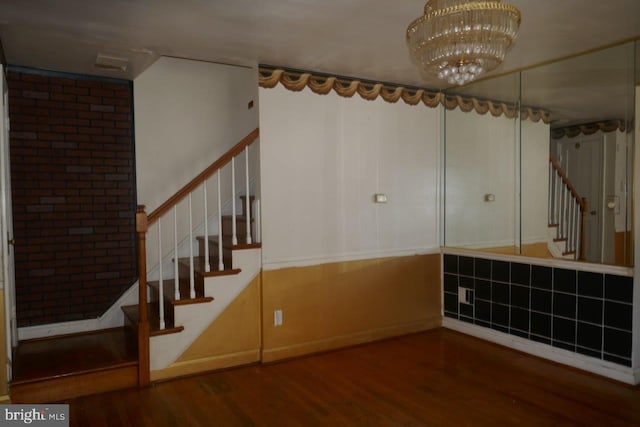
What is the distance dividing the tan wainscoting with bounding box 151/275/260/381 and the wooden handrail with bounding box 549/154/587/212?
255cm


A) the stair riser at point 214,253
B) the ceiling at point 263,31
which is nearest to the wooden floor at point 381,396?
the stair riser at point 214,253

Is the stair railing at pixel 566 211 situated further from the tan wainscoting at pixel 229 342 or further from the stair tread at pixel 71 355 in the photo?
the stair tread at pixel 71 355

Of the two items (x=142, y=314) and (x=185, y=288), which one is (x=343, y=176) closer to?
(x=185, y=288)

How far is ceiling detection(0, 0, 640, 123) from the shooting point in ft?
8.34

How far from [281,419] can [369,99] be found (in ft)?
9.10

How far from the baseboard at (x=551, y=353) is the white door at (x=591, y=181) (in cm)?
78

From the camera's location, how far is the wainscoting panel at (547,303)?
3293mm

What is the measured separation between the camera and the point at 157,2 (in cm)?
248

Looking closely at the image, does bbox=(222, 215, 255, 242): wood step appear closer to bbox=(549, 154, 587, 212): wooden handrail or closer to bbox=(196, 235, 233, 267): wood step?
bbox=(196, 235, 233, 267): wood step

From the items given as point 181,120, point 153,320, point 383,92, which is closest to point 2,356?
point 153,320

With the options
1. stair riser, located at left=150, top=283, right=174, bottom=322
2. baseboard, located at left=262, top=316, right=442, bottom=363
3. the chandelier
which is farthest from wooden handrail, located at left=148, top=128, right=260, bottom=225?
the chandelier

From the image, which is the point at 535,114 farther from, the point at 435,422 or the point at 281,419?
the point at 281,419

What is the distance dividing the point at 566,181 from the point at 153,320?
3419mm

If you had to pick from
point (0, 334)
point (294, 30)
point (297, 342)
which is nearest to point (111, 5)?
point (294, 30)
